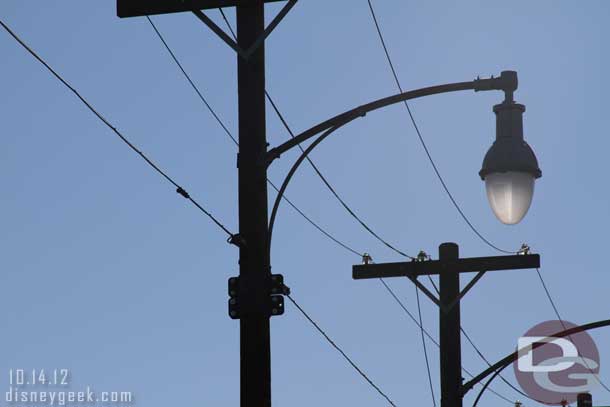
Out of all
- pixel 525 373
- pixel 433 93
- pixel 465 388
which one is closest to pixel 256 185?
pixel 433 93

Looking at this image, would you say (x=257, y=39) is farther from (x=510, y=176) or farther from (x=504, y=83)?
(x=510, y=176)

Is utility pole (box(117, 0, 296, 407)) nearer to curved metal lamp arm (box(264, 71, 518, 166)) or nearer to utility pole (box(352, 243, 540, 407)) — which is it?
curved metal lamp arm (box(264, 71, 518, 166))

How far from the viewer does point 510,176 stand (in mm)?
11578

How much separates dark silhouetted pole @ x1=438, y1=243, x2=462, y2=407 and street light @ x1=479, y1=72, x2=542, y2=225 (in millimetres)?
15747

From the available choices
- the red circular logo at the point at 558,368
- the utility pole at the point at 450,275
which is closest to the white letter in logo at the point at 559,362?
the red circular logo at the point at 558,368

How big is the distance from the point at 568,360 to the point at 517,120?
90.8ft

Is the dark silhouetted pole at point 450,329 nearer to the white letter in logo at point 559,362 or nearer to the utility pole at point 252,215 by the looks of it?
the white letter in logo at point 559,362

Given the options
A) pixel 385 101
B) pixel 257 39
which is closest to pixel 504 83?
pixel 385 101

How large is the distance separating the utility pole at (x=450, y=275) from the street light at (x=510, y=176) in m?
15.9

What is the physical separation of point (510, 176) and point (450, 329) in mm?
16872

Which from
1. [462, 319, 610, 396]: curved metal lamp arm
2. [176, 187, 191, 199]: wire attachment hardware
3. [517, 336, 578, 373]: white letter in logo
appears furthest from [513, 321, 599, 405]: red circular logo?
[176, 187, 191, 199]: wire attachment hardware

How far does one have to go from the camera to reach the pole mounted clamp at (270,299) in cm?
1280

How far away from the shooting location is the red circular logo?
35.8 meters

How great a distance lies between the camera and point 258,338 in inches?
501
